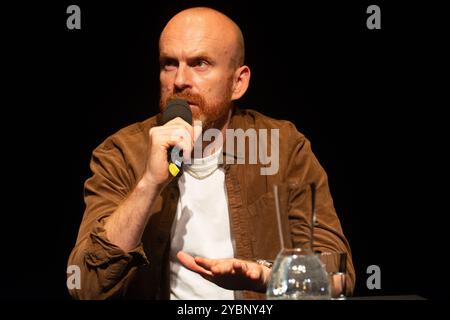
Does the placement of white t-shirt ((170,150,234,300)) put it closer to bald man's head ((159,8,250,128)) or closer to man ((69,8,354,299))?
man ((69,8,354,299))

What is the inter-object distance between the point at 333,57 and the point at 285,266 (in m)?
1.38

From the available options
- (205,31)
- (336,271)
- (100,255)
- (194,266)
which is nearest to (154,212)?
(100,255)

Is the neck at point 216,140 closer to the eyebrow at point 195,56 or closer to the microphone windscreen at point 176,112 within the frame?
the eyebrow at point 195,56

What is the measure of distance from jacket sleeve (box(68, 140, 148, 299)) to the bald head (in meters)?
0.43

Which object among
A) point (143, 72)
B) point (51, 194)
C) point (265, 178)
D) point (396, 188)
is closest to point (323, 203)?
point (265, 178)

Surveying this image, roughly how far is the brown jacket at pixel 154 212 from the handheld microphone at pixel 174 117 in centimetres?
27

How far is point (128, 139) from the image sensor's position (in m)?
2.24

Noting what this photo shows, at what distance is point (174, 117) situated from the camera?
6.07ft

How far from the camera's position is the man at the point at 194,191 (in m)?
1.98

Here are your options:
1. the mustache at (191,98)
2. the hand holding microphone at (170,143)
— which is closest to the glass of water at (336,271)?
the hand holding microphone at (170,143)

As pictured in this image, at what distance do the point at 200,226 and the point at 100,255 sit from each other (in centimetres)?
34

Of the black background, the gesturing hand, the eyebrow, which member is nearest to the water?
the gesturing hand

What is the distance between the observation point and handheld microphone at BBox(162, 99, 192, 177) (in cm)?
177

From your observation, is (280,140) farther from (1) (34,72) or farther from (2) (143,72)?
(1) (34,72)
